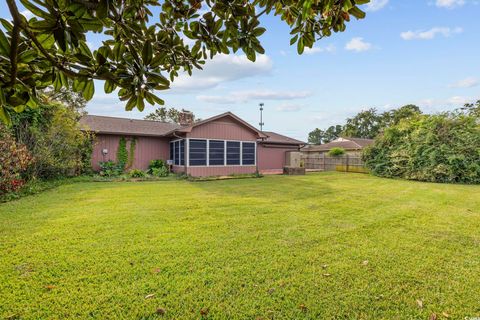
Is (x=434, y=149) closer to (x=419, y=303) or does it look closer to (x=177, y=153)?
(x=419, y=303)

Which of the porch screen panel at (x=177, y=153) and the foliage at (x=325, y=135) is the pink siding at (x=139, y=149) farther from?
the foliage at (x=325, y=135)

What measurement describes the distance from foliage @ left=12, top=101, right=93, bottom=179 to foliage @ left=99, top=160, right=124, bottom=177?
4.28 ft

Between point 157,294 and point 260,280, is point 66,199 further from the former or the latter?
point 260,280

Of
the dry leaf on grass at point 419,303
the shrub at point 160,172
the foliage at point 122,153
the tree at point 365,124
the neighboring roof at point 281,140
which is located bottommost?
the dry leaf on grass at point 419,303

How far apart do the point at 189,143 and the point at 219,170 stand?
90.8 inches

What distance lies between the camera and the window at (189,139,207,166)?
1224 cm

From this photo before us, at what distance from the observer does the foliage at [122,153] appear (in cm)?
1296

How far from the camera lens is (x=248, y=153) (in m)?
14.3

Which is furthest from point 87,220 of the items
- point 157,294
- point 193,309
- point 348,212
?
point 348,212

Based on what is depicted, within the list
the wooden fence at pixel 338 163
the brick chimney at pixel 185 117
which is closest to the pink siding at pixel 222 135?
the brick chimney at pixel 185 117

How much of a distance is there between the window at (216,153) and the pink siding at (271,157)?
5063 mm

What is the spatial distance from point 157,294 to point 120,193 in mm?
Result: 6013

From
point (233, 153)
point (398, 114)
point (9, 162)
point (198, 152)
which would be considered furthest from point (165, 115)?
point (398, 114)

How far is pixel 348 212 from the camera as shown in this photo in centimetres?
531
